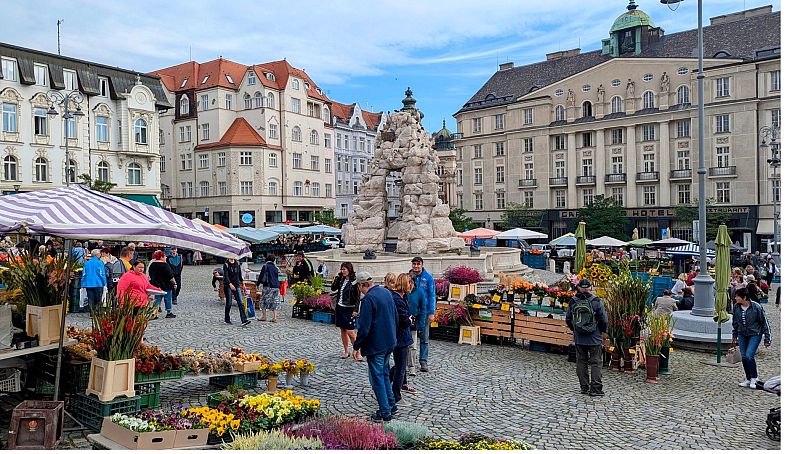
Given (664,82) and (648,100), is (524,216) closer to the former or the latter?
(648,100)

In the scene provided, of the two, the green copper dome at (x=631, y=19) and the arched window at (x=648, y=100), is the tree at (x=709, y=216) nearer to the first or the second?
the arched window at (x=648, y=100)

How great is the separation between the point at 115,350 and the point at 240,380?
6.75 feet

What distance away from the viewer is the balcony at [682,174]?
5441cm

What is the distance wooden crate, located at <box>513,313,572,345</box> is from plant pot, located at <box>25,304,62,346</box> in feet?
25.9

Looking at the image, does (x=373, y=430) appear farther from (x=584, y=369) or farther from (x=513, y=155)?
(x=513, y=155)

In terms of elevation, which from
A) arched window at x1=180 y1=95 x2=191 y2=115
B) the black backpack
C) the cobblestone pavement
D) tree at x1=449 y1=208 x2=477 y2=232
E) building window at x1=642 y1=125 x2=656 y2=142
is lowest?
the cobblestone pavement

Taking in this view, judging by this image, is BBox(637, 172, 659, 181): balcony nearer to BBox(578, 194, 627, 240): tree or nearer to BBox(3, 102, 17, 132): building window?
BBox(578, 194, 627, 240): tree

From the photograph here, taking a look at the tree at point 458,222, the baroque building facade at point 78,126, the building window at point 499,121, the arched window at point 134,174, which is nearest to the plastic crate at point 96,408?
the baroque building facade at point 78,126

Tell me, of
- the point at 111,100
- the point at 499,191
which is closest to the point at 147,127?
the point at 111,100

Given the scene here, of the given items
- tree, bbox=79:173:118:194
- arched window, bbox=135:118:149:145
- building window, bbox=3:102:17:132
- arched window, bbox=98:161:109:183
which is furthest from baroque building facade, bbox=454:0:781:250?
building window, bbox=3:102:17:132

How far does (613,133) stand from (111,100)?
41361mm

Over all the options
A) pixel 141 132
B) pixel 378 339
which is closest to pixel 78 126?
pixel 141 132

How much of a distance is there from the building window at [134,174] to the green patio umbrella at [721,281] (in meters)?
43.3

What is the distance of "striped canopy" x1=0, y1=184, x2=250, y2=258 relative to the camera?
676 centimetres
